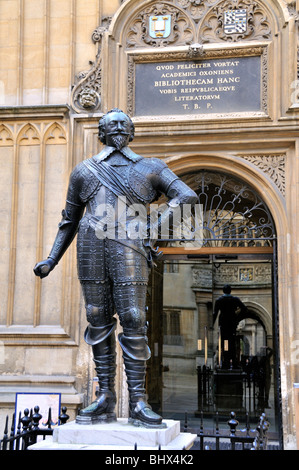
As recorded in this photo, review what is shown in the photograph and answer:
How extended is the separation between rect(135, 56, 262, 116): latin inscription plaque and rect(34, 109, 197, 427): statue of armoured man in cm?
460

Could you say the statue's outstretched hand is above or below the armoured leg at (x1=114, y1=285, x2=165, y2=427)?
above

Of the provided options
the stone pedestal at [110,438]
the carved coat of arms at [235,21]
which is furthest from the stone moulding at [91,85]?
the stone pedestal at [110,438]

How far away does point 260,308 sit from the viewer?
26734 millimetres

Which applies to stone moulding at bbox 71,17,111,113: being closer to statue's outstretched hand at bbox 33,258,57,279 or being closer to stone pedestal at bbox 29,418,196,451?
statue's outstretched hand at bbox 33,258,57,279

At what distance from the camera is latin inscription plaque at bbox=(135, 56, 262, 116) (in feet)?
30.6

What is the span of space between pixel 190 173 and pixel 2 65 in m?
3.24

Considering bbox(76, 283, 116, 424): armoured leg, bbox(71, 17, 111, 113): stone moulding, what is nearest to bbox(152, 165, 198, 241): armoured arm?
bbox(76, 283, 116, 424): armoured leg

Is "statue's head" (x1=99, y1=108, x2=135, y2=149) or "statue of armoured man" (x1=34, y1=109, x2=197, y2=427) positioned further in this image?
"statue's head" (x1=99, y1=108, x2=135, y2=149)

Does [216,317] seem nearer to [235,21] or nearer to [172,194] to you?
[235,21]

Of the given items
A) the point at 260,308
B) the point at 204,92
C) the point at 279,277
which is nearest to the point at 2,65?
Answer: the point at 204,92

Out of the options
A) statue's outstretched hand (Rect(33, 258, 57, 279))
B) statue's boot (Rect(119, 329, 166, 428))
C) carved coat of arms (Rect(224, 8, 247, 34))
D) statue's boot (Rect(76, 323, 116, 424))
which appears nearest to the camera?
statue's boot (Rect(119, 329, 166, 428))

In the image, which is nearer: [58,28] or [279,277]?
[279,277]

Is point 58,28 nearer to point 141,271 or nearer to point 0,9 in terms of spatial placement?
point 0,9

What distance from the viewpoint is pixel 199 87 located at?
30.9ft
